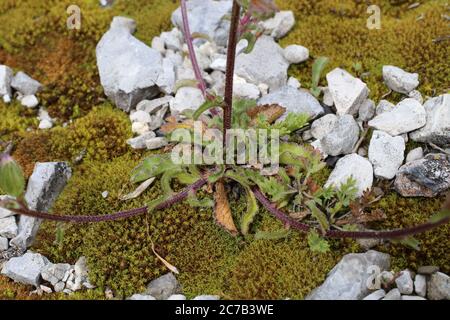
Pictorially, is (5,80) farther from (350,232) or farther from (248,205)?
(350,232)

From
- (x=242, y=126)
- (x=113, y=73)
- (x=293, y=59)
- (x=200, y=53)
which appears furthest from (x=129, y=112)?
(x=293, y=59)

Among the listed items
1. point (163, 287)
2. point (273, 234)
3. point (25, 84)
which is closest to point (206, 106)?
point (273, 234)

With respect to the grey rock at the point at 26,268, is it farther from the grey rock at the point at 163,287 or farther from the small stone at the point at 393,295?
the small stone at the point at 393,295

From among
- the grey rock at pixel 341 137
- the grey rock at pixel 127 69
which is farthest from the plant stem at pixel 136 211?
the grey rock at pixel 127 69

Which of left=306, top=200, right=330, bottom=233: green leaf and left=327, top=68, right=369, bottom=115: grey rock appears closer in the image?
left=306, top=200, right=330, bottom=233: green leaf

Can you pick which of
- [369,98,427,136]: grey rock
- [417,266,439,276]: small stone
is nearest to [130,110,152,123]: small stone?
[369,98,427,136]: grey rock

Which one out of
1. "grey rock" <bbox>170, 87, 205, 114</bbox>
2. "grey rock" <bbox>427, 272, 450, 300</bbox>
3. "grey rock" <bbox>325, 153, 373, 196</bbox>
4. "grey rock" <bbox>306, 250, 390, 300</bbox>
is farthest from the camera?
"grey rock" <bbox>170, 87, 205, 114</bbox>

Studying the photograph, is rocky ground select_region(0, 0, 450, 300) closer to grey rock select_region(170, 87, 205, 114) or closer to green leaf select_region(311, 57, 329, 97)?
grey rock select_region(170, 87, 205, 114)
